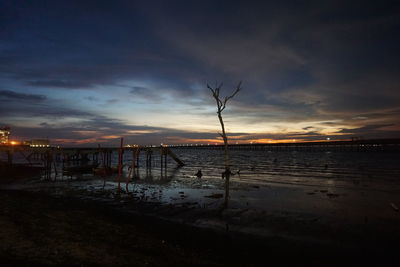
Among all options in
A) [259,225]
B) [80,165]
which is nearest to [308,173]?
[259,225]

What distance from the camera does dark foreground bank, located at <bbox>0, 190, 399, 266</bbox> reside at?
6.16 metres

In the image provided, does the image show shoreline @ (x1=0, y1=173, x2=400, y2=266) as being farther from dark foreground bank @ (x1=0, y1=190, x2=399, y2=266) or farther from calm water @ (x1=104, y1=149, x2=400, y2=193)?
calm water @ (x1=104, y1=149, x2=400, y2=193)

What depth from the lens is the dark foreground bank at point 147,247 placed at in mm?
6156

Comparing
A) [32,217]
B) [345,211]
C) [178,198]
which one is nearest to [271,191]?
[345,211]

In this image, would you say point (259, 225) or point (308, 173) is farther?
point (308, 173)

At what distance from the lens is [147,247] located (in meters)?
7.23

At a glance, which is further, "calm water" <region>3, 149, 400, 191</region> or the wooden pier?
the wooden pier

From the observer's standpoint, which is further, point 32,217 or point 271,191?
point 271,191

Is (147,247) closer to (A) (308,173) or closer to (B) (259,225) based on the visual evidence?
(B) (259,225)

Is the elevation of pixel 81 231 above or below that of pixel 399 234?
above

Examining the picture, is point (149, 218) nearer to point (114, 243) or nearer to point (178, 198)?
point (114, 243)

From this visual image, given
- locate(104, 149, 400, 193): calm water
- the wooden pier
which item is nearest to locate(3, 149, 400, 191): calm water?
locate(104, 149, 400, 193): calm water

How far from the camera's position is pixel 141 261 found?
611 centimetres

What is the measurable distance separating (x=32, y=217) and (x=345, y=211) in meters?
15.6
